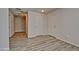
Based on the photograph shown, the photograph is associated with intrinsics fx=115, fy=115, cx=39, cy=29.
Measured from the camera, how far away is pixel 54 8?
2.51 meters

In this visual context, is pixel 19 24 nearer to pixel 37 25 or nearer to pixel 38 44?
pixel 37 25

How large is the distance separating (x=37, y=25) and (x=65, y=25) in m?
0.64

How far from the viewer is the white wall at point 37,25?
8.58ft

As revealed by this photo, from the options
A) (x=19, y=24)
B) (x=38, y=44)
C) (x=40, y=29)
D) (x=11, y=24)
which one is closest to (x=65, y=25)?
(x=40, y=29)

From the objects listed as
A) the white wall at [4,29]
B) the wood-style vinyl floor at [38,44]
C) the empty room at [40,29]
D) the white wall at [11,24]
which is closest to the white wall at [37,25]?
the empty room at [40,29]

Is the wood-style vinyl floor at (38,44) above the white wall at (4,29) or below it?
below

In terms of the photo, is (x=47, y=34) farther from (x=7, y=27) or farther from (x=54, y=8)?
(x=7, y=27)

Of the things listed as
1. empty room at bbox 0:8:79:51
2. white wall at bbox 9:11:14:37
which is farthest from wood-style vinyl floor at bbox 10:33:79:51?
white wall at bbox 9:11:14:37

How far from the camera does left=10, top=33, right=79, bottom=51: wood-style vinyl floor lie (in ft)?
8.32

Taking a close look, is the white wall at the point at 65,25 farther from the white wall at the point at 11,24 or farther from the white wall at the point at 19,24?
the white wall at the point at 11,24
